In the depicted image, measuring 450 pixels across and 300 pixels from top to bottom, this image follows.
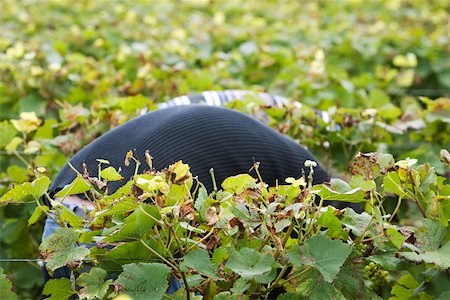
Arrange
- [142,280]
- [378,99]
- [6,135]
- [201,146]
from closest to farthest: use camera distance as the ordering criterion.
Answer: [142,280] → [201,146] → [6,135] → [378,99]

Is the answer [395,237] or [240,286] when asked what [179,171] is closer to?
[240,286]

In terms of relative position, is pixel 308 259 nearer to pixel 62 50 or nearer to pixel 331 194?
pixel 331 194

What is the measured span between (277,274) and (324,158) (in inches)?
46.0

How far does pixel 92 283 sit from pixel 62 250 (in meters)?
0.08

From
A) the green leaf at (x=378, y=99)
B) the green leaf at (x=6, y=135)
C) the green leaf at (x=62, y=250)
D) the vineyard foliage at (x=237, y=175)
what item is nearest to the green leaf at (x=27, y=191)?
the vineyard foliage at (x=237, y=175)

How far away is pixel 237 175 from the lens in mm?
1778

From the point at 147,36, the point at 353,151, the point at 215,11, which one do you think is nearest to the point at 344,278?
the point at 353,151

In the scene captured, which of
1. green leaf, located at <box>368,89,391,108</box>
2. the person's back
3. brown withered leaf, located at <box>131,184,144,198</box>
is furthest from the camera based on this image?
green leaf, located at <box>368,89,391,108</box>

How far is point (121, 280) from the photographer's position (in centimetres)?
143

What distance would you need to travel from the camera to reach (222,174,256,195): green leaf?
62.9 inches

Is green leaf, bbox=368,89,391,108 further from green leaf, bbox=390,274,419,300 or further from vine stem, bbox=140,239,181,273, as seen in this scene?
vine stem, bbox=140,239,181,273

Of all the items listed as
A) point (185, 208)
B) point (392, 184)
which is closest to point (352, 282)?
point (392, 184)

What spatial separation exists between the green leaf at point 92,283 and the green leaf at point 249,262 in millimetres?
231

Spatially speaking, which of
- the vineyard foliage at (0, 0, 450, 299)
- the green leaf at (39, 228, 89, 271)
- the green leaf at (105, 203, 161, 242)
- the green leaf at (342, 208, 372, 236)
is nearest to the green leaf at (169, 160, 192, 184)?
the vineyard foliage at (0, 0, 450, 299)
